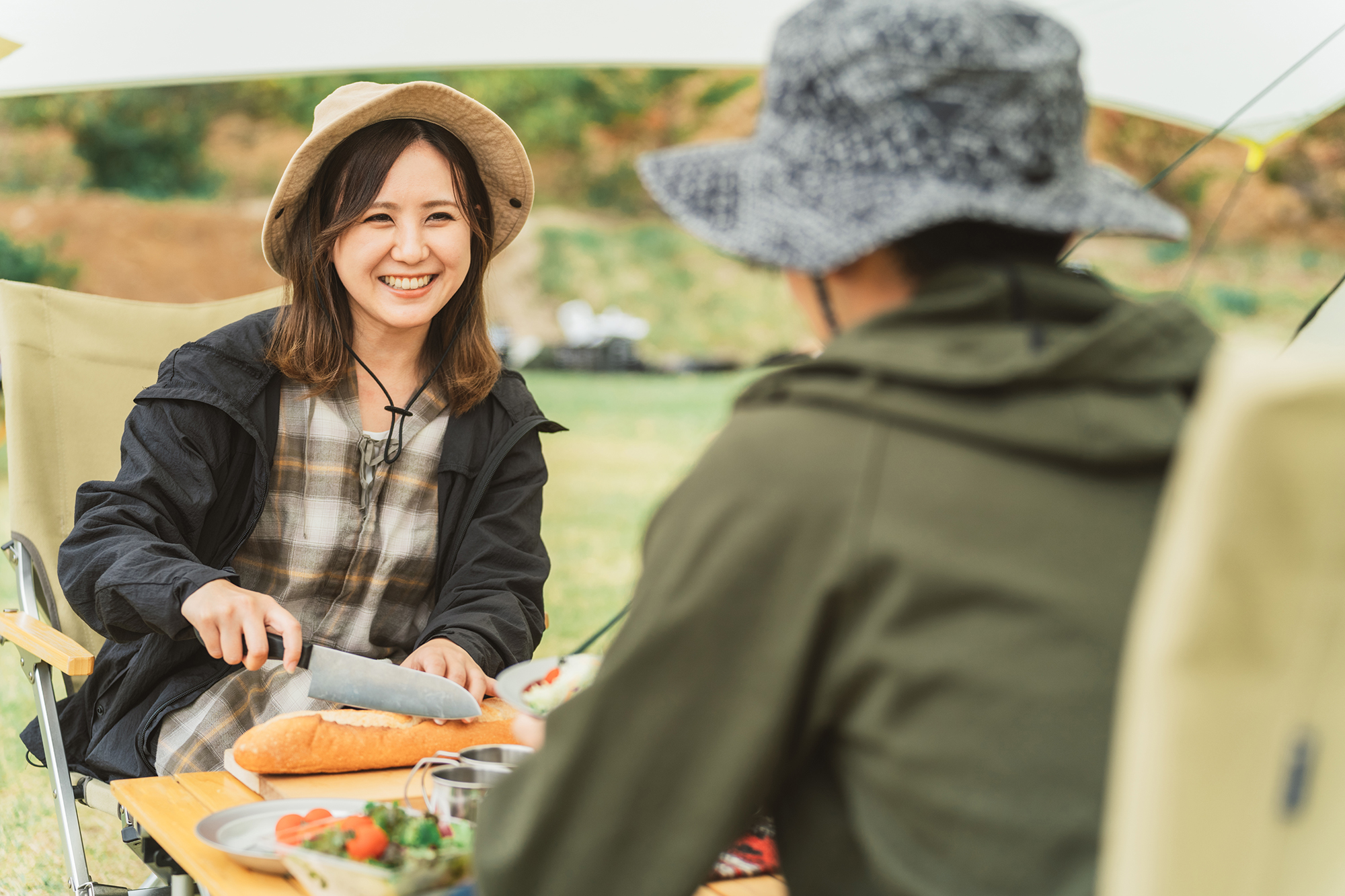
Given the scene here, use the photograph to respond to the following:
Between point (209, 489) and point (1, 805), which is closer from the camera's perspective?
point (209, 489)

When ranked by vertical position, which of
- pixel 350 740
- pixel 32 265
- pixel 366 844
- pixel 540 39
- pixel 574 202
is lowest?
pixel 32 265

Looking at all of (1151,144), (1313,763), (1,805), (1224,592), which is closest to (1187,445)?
(1224,592)

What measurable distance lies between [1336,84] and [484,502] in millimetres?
2401

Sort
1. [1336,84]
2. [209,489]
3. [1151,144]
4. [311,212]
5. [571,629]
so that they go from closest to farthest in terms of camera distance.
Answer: [209,489]
[311,212]
[1336,84]
[571,629]
[1151,144]

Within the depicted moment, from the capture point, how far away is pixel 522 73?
39.5 ft

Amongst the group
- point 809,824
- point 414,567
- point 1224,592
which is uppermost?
point 1224,592

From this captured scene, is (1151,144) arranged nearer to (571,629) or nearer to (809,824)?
(571,629)

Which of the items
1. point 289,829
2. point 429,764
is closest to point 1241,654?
point 289,829

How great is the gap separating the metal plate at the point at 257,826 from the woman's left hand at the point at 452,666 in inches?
15.9

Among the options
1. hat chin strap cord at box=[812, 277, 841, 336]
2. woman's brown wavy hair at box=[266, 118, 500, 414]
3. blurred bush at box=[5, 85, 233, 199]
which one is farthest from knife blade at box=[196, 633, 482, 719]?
A: blurred bush at box=[5, 85, 233, 199]

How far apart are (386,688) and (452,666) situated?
25cm

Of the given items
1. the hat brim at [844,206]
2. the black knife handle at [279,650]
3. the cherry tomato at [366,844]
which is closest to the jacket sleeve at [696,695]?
the hat brim at [844,206]

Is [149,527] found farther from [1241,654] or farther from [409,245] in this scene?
[1241,654]

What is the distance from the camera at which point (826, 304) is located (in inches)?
33.9
